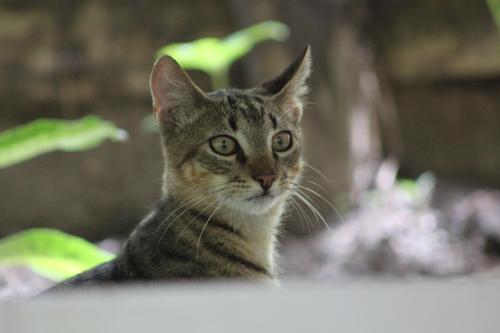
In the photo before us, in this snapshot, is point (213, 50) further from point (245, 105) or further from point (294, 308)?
point (294, 308)

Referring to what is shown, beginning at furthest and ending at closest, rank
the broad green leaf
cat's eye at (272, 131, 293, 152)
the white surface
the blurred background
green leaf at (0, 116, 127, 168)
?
the blurred background
the broad green leaf
cat's eye at (272, 131, 293, 152)
green leaf at (0, 116, 127, 168)
the white surface

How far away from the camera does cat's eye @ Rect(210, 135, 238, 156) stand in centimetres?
153

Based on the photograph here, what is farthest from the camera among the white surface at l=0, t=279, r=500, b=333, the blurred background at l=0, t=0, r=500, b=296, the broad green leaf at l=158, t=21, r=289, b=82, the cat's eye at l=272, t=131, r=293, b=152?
the blurred background at l=0, t=0, r=500, b=296

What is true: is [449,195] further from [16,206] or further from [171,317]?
[171,317]

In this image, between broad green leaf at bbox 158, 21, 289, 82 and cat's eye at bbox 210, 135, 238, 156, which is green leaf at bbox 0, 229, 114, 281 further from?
broad green leaf at bbox 158, 21, 289, 82

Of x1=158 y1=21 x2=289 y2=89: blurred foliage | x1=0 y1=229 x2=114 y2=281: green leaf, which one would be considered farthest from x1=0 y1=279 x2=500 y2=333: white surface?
x1=158 y1=21 x2=289 y2=89: blurred foliage

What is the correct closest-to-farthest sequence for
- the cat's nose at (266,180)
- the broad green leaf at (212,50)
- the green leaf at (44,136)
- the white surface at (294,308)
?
the white surface at (294,308) → the green leaf at (44,136) → the cat's nose at (266,180) → the broad green leaf at (212,50)

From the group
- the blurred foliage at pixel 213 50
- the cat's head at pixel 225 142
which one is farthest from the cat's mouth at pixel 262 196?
the blurred foliage at pixel 213 50

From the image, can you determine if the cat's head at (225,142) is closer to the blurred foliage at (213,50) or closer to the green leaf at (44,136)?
the green leaf at (44,136)

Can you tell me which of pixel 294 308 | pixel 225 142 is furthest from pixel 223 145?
pixel 294 308

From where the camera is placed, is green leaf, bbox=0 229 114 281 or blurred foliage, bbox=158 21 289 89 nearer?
green leaf, bbox=0 229 114 281

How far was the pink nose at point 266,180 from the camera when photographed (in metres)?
1.49

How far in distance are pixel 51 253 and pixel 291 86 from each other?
0.74 m

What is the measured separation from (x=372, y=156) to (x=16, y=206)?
1954mm
